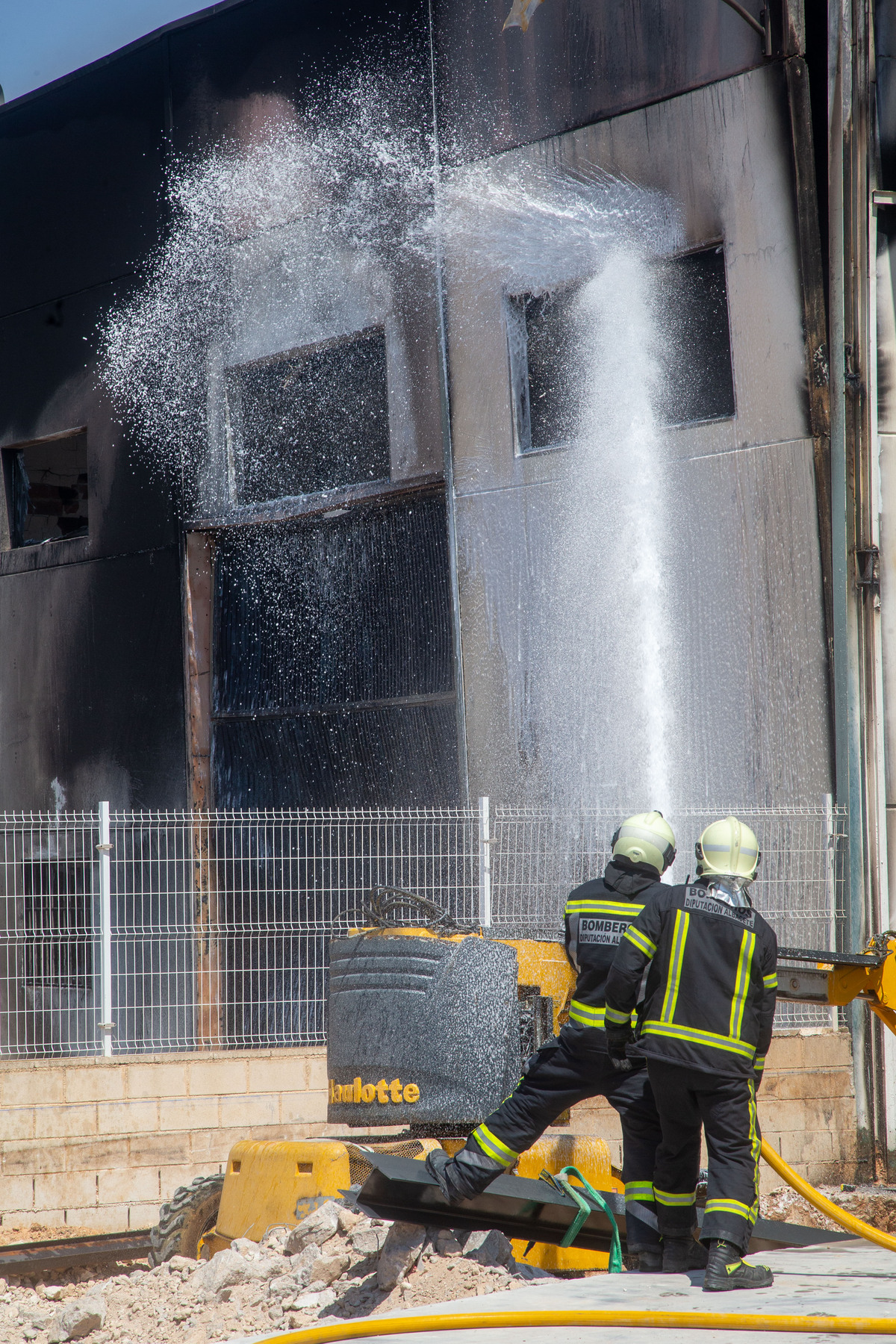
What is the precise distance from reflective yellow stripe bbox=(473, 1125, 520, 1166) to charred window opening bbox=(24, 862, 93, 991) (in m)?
4.77

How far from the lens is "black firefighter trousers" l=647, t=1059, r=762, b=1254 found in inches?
195

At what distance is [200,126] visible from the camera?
1463cm

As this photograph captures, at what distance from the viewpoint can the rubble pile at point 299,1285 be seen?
5348 mm

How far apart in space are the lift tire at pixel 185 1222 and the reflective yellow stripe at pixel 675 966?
9.59 feet

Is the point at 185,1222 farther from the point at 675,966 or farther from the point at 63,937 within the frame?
the point at 675,966

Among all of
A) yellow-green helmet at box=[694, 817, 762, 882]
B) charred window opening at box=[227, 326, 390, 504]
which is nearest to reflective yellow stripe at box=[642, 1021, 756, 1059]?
yellow-green helmet at box=[694, 817, 762, 882]

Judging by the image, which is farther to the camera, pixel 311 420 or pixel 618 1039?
pixel 311 420

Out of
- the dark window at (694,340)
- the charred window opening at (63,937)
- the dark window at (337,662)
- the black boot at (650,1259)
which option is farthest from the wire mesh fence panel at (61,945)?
the dark window at (694,340)

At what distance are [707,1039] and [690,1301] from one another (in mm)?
894

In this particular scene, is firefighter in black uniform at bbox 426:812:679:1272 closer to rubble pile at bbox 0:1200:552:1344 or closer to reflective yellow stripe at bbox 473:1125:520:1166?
reflective yellow stripe at bbox 473:1125:520:1166

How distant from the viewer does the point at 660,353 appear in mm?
11633

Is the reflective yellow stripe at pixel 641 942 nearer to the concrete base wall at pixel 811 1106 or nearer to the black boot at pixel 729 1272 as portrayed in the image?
the black boot at pixel 729 1272

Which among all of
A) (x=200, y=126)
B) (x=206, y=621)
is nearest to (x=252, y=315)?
(x=200, y=126)

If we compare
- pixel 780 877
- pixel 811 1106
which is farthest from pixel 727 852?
pixel 780 877
